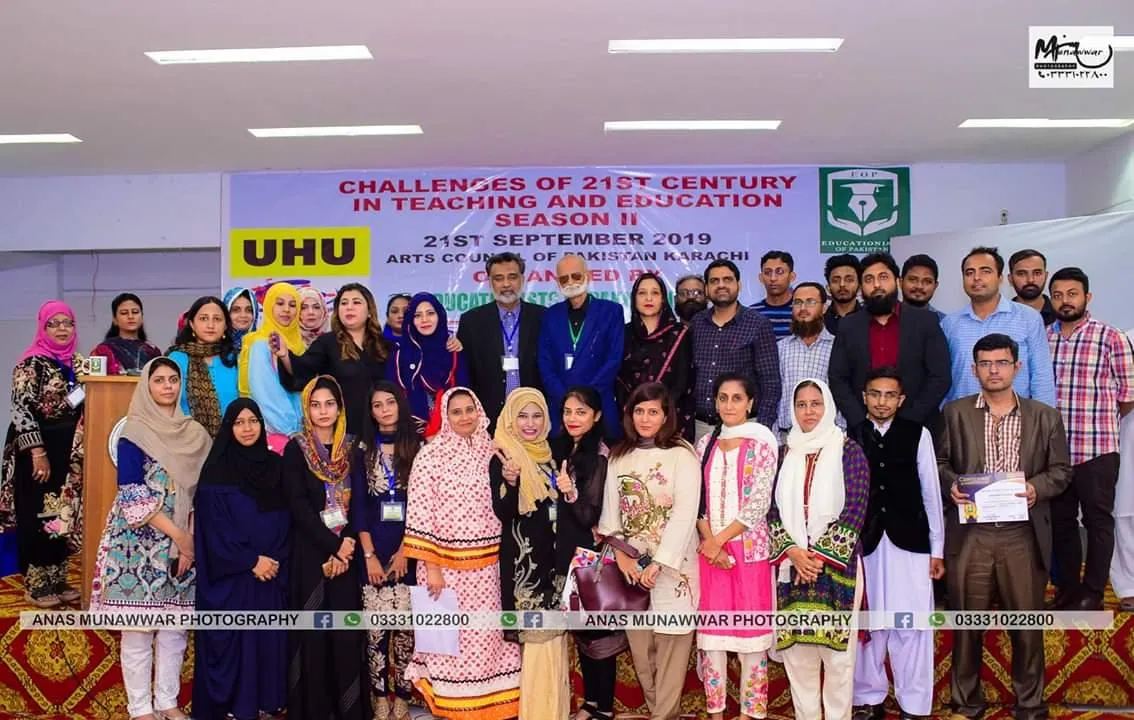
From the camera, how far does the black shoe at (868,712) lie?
12.4ft

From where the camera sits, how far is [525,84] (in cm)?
566

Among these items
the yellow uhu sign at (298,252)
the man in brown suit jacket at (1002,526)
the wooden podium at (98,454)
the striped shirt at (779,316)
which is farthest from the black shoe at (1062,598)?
the yellow uhu sign at (298,252)

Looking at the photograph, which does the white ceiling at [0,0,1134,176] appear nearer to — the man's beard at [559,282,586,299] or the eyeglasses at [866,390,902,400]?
the man's beard at [559,282,586,299]

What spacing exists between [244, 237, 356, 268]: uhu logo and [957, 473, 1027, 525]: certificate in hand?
5.48 m

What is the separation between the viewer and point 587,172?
7.79 metres

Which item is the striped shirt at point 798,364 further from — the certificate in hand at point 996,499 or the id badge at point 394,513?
the id badge at point 394,513

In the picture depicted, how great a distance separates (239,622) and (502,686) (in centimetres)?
109

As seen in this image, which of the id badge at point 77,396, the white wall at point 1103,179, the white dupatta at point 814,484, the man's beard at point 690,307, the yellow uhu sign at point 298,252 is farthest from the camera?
the yellow uhu sign at point 298,252

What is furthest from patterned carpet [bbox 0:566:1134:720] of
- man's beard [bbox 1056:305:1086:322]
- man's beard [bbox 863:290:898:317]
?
man's beard [bbox 863:290:898:317]

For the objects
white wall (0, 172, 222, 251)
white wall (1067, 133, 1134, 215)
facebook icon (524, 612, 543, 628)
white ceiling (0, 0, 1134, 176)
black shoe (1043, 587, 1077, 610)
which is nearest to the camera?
facebook icon (524, 612, 543, 628)

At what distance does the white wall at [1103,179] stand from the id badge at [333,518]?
613cm

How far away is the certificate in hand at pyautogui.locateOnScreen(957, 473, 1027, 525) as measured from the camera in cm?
369

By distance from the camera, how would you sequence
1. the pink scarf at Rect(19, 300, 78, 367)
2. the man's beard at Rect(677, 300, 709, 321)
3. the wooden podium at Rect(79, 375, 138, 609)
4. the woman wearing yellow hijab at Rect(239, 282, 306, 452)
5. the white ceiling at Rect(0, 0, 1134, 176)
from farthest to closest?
the man's beard at Rect(677, 300, 709, 321) < the pink scarf at Rect(19, 300, 78, 367) < the white ceiling at Rect(0, 0, 1134, 176) < the wooden podium at Rect(79, 375, 138, 609) < the woman wearing yellow hijab at Rect(239, 282, 306, 452)

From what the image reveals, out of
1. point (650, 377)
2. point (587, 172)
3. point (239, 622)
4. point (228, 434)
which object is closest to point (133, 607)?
point (239, 622)
